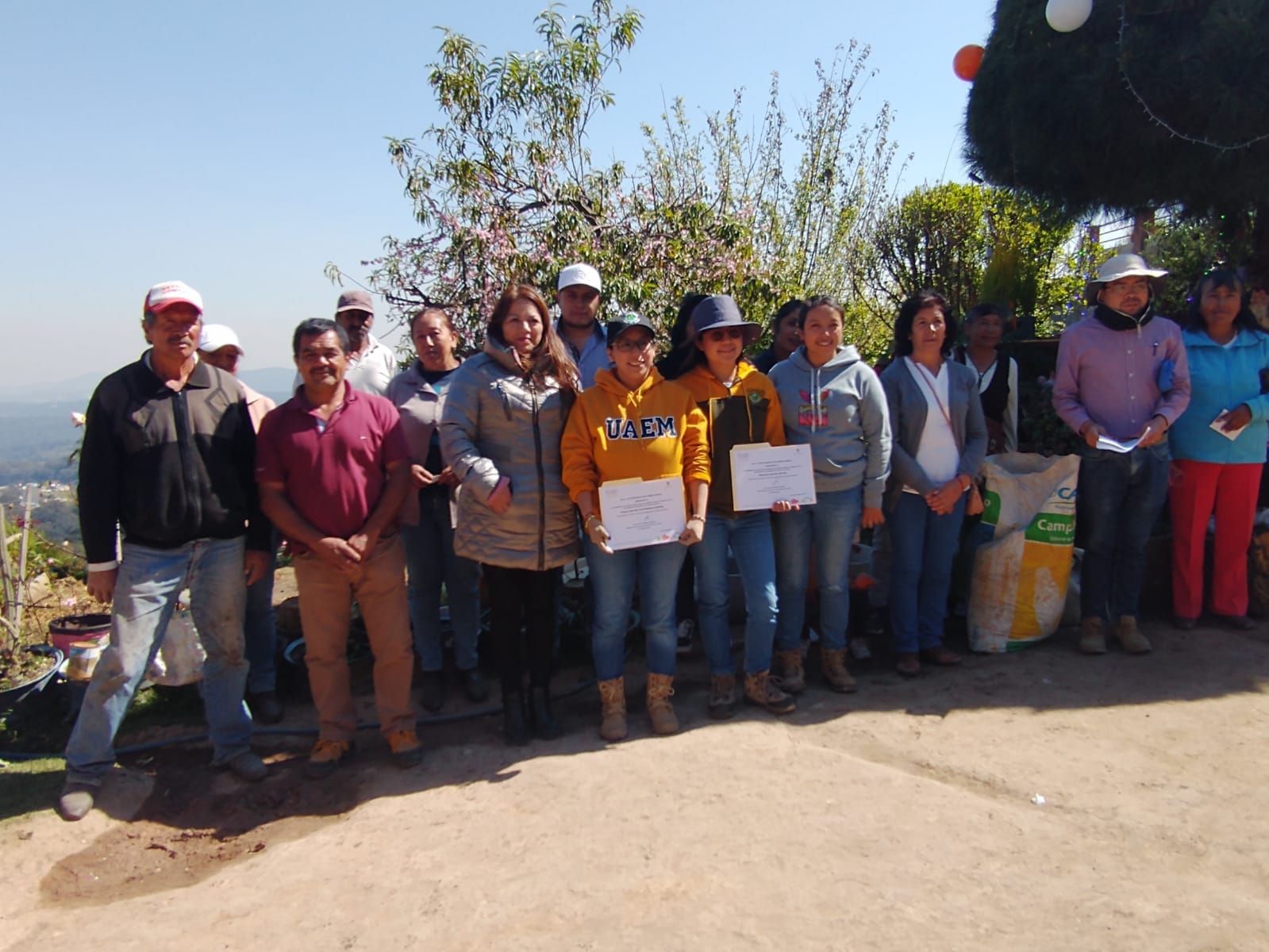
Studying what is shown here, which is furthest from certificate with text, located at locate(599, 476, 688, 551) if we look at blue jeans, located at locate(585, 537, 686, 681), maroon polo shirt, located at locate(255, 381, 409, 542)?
maroon polo shirt, located at locate(255, 381, 409, 542)

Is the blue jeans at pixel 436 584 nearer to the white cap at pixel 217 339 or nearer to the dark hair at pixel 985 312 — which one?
the white cap at pixel 217 339

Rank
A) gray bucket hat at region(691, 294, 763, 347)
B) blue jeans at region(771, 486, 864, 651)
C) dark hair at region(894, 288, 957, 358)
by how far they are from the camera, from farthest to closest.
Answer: dark hair at region(894, 288, 957, 358), blue jeans at region(771, 486, 864, 651), gray bucket hat at region(691, 294, 763, 347)

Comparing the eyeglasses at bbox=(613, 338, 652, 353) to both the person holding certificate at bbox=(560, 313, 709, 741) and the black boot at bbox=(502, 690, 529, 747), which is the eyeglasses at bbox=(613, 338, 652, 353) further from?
the black boot at bbox=(502, 690, 529, 747)

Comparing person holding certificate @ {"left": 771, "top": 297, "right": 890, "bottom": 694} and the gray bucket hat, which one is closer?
the gray bucket hat

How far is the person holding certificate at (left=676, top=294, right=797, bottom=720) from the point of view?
4.22 meters

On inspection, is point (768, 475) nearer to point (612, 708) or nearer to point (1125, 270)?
point (612, 708)

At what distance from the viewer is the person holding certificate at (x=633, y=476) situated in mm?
3965

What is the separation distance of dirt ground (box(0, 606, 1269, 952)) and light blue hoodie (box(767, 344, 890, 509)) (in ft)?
3.90

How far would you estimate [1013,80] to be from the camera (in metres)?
5.98

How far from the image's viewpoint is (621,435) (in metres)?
3.98

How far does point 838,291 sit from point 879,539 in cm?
467

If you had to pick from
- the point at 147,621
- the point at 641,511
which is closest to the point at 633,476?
the point at 641,511

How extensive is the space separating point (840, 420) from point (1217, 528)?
2688mm

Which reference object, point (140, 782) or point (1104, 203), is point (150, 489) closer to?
point (140, 782)
